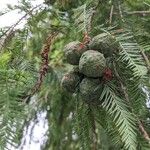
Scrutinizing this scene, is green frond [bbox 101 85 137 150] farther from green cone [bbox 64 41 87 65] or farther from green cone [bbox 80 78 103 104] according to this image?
green cone [bbox 64 41 87 65]

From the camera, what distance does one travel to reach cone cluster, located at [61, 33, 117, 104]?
1.23 m

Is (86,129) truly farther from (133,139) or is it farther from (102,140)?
(102,140)

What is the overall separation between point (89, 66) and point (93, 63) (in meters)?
0.02

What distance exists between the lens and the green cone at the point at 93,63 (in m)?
1.22

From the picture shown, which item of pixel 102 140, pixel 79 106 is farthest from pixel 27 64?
pixel 102 140

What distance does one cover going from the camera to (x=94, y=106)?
4.45 ft

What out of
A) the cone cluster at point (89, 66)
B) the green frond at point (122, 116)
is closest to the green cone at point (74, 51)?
the cone cluster at point (89, 66)

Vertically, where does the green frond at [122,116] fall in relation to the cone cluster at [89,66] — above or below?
below

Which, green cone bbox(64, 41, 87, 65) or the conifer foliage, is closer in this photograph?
the conifer foliage

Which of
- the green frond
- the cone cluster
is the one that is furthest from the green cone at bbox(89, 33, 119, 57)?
the green frond

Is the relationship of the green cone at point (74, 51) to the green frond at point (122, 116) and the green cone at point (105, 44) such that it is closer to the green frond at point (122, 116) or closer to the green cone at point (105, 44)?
the green cone at point (105, 44)

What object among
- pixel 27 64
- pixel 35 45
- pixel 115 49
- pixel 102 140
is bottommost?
pixel 102 140

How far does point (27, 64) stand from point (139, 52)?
0.38 meters

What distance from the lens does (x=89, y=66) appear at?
1228 mm
